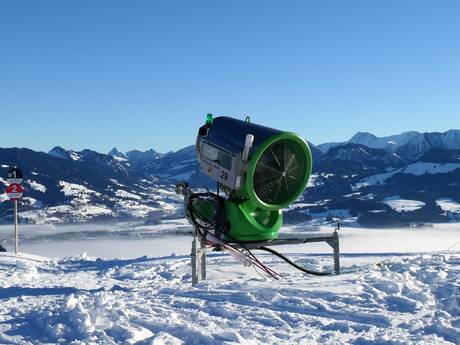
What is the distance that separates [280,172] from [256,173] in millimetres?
612

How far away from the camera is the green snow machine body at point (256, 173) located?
10891 mm

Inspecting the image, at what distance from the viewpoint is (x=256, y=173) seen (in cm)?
1110

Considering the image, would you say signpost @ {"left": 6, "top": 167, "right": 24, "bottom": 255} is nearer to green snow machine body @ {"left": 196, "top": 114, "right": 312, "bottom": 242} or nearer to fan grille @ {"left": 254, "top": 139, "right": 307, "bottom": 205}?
green snow machine body @ {"left": 196, "top": 114, "right": 312, "bottom": 242}

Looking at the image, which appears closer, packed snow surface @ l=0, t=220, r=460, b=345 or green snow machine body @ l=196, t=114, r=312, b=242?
packed snow surface @ l=0, t=220, r=460, b=345

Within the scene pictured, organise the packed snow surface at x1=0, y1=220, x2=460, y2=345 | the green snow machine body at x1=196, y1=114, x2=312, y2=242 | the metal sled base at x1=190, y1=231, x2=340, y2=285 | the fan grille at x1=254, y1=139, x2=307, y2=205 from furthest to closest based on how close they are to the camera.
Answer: the metal sled base at x1=190, y1=231, x2=340, y2=285 → the fan grille at x1=254, y1=139, x2=307, y2=205 → the green snow machine body at x1=196, y1=114, x2=312, y2=242 → the packed snow surface at x1=0, y1=220, x2=460, y2=345

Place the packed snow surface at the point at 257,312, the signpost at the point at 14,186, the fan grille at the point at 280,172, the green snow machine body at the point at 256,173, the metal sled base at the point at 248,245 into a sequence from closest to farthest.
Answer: the packed snow surface at the point at 257,312, the green snow machine body at the point at 256,173, the fan grille at the point at 280,172, the metal sled base at the point at 248,245, the signpost at the point at 14,186

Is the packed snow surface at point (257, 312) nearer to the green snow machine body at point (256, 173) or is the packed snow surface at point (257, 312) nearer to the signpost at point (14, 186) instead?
the green snow machine body at point (256, 173)

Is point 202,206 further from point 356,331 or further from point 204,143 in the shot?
point 356,331

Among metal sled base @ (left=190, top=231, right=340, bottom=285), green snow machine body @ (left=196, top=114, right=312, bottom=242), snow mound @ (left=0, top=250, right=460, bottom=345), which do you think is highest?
green snow machine body @ (left=196, top=114, right=312, bottom=242)

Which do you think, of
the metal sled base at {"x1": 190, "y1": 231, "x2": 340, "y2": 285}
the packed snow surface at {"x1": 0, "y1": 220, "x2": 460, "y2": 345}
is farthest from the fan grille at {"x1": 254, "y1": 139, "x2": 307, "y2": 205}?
the packed snow surface at {"x1": 0, "y1": 220, "x2": 460, "y2": 345}

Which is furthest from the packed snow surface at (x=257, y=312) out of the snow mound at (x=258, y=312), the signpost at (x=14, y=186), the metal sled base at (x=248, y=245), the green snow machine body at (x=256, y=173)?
the signpost at (x=14, y=186)

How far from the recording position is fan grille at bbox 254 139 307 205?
11.2m

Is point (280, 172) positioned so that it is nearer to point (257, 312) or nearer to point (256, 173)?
point (256, 173)

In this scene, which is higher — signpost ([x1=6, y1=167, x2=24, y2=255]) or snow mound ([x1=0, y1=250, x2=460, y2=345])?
signpost ([x1=6, y1=167, x2=24, y2=255])
